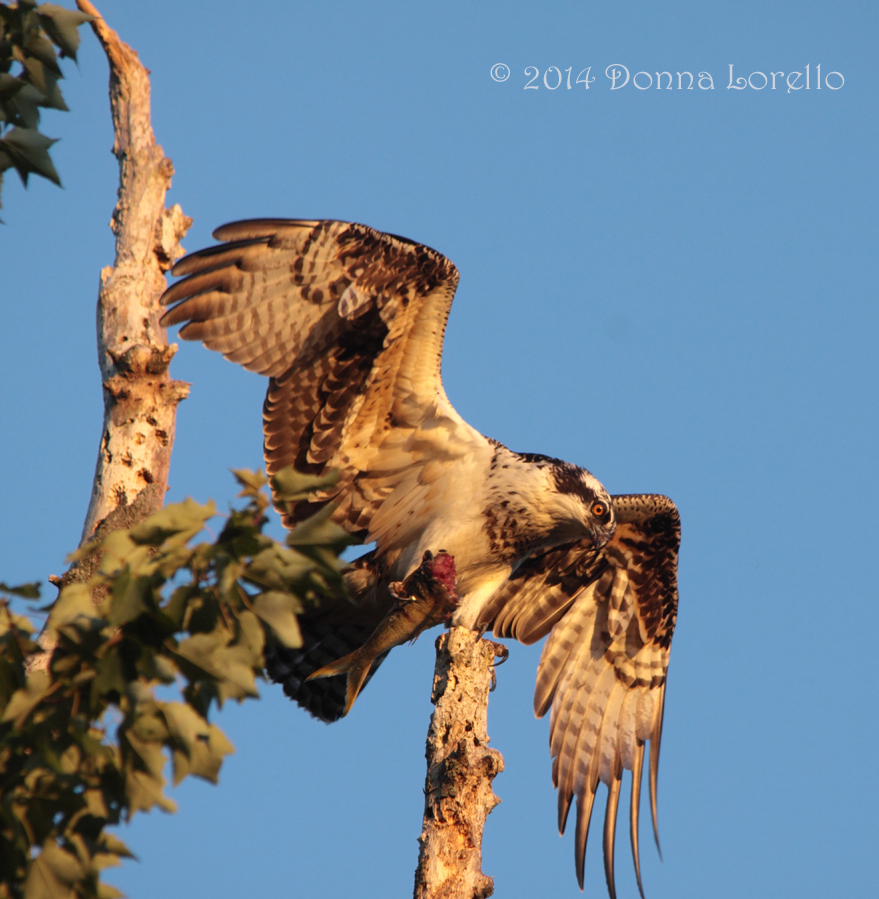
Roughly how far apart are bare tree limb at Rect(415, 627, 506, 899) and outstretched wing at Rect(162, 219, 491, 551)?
1.49 meters

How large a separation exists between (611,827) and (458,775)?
9.22ft

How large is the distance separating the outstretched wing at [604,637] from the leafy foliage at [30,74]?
5.07 metres

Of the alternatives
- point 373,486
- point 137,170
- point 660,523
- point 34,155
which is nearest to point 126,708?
point 34,155

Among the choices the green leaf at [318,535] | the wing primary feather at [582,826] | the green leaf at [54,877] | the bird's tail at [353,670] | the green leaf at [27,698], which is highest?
the bird's tail at [353,670]

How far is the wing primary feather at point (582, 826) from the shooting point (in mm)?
6664

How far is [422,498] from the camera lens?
6.35 meters

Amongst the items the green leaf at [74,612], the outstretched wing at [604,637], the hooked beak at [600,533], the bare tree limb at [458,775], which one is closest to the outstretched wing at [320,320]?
the hooked beak at [600,533]

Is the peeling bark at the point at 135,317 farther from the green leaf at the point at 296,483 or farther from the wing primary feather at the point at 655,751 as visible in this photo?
the wing primary feather at the point at 655,751

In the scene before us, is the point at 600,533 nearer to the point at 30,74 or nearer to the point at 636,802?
the point at 636,802

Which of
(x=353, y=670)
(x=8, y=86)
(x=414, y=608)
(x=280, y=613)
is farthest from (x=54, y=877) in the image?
(x=353, y=670)

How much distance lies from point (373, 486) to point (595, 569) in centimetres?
197

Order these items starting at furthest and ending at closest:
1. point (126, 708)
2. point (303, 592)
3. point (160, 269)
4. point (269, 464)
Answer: point (269, 464) → point (160, 269) → point (303, 592) → point (126, 708)

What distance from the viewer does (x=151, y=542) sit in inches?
80.0

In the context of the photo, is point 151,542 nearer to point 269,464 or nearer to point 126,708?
point 126,708
